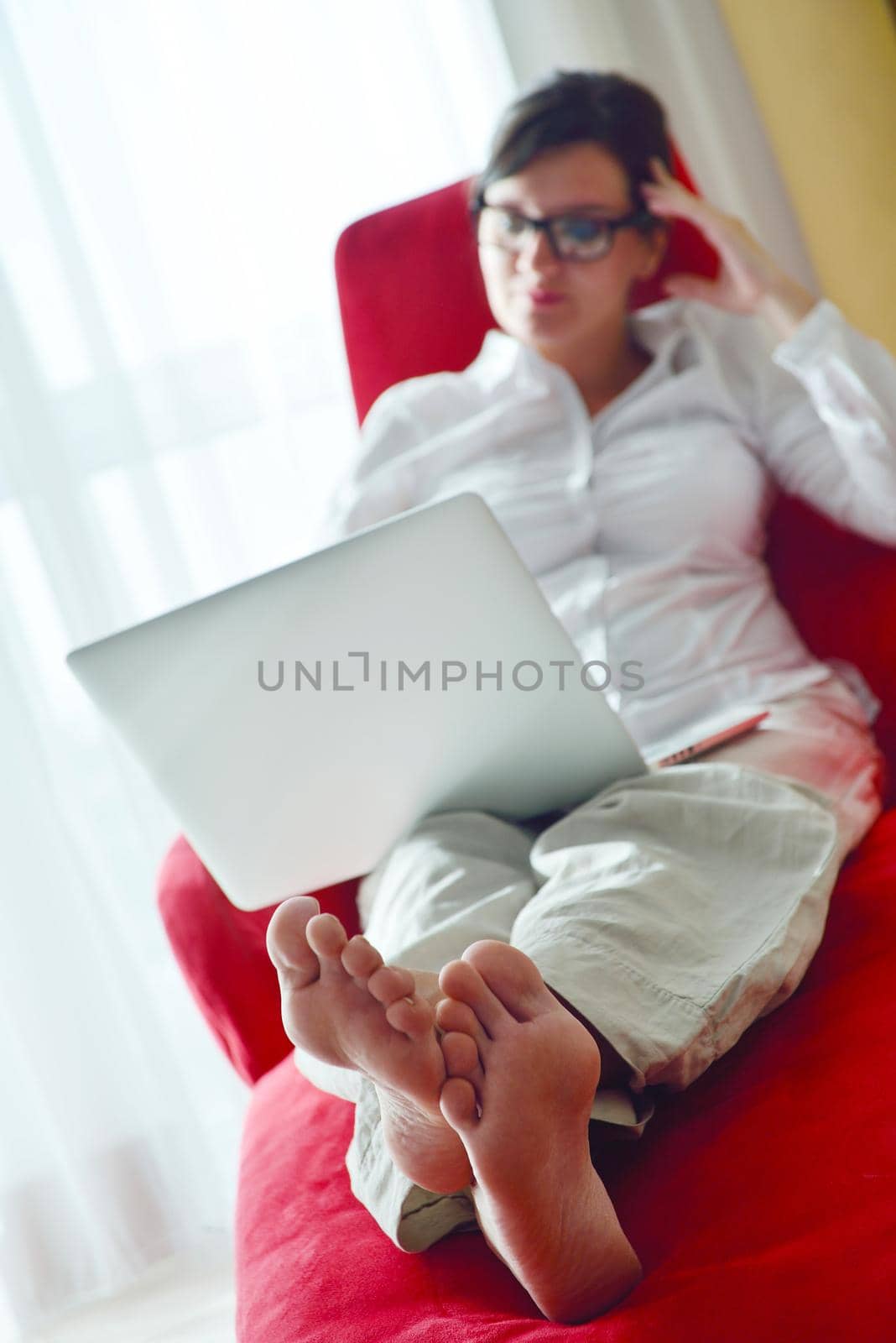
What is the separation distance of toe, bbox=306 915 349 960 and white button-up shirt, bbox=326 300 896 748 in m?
0.53

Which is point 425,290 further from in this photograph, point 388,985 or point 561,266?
point 388,985

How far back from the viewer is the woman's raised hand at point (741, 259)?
1266 mm

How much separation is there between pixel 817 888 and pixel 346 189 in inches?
52.1

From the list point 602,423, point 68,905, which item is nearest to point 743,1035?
point 602,423

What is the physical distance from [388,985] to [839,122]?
4.68ft

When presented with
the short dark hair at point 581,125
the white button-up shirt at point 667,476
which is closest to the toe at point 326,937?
the white button-up shirt at point 667,476

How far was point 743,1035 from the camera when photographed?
725mm

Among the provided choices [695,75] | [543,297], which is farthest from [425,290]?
[695,75]

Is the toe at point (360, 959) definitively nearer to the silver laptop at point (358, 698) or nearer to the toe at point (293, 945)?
the toe at point (293, 945)

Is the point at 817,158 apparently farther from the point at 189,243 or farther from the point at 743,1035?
the point at 743,1035

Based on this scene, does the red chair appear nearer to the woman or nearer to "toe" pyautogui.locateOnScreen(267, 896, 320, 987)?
the woman

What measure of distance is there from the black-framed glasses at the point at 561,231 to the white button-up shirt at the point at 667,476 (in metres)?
0.11

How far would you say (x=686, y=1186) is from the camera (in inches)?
23.7

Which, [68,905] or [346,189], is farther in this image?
[346,189]
